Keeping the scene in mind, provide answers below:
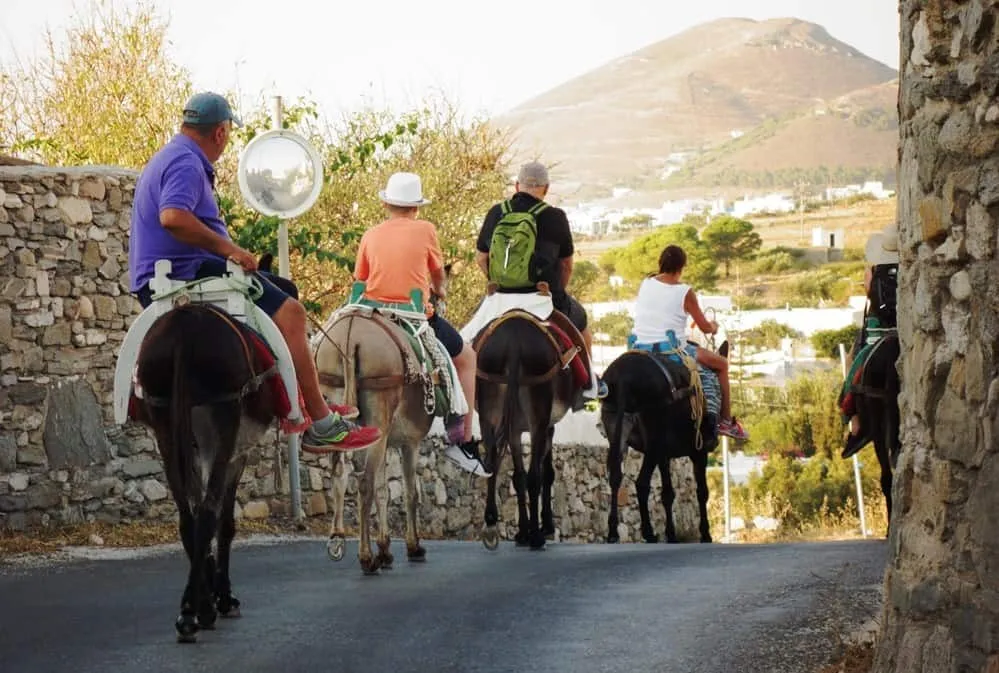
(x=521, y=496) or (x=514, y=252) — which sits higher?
(x=514, y=252)

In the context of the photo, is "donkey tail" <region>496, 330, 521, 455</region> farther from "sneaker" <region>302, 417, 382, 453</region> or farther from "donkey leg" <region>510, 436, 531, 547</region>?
"sneaker" <region>302, 417, 382, 453</region>

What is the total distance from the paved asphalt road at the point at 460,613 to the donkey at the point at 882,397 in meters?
1.21

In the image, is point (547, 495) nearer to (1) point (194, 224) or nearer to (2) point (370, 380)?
(2) point (370, 380)

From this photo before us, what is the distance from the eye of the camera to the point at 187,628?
8.98 metres

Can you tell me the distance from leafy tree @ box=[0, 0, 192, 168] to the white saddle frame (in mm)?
18031

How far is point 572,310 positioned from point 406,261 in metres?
2.91

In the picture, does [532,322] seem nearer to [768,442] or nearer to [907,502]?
[907,502]

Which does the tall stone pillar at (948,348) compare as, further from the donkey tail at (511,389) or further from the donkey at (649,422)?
the donkey at (649,422)

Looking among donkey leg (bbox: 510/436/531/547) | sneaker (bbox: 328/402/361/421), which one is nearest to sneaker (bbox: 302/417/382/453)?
sneaker (bbox: 328/402/361/421)

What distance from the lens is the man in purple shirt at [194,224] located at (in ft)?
30.8

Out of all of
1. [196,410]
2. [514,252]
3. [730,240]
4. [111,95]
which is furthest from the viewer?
[730,240]

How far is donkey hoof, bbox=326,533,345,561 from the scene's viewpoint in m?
12.8

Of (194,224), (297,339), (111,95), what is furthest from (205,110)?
(111,95)

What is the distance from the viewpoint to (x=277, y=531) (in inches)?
645
